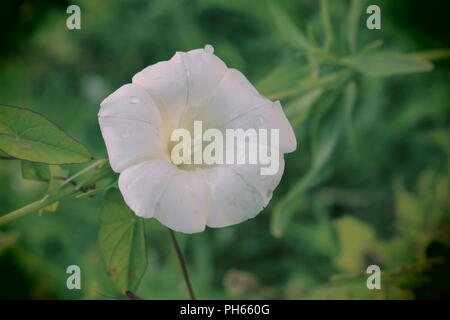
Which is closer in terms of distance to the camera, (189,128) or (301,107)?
(189,128)

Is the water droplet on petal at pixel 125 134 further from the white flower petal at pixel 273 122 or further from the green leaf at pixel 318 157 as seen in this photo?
the green leaf at pixel 318 157

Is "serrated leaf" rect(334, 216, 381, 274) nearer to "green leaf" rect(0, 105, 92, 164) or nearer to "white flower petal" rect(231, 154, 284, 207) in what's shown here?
"white flower petal" rect(231, 154, 284, 207)

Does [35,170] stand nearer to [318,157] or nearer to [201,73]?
[201,73]

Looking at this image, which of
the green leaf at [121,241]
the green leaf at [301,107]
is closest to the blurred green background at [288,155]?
the green leaf at [301,107]

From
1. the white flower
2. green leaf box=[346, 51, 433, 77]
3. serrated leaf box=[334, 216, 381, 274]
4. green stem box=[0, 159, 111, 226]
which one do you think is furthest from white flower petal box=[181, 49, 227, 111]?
serrated leaf box=[334, 216, 381, 274]

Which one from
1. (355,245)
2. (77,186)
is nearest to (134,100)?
(77,186)

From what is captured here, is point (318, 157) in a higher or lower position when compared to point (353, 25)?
lower
